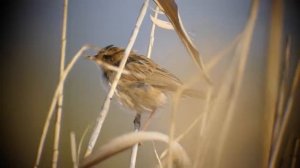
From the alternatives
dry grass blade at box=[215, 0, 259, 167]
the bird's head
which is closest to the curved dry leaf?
the bird's head

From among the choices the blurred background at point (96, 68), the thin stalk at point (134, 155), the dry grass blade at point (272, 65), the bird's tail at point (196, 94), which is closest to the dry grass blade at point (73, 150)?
the blurred background at point (96, 68)

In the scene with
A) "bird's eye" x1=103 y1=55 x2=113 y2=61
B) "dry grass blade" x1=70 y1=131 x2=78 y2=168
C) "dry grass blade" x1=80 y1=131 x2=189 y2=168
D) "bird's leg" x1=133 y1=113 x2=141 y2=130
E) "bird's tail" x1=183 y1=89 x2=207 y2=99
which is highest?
"bird's eye" x1=103 y1=55 x2=113 y2=61

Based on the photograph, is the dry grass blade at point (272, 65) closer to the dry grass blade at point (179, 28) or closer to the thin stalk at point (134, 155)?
the dry grass blade at point (179, 28)

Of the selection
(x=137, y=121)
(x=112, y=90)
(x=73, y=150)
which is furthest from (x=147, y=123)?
(x=73, y=150)

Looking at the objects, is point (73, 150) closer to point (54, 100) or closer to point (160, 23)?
point (54, 100)

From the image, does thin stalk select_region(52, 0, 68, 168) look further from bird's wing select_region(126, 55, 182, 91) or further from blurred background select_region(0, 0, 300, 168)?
bird's wing select_region(126, 55, 182, 91)

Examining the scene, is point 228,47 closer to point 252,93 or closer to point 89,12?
point 252,93

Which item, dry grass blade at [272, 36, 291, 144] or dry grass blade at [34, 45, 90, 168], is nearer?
dry grass blade at [272, 36, 291, 144]
